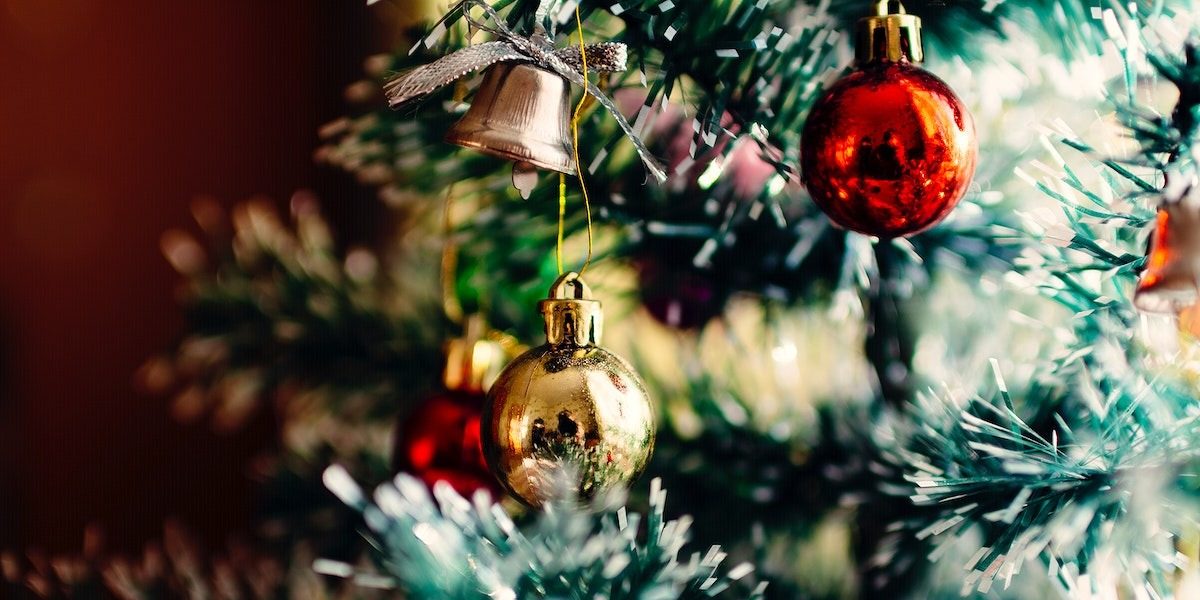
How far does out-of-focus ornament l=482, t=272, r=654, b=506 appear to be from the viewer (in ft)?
1.24

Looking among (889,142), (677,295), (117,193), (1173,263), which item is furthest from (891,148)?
(117,193)

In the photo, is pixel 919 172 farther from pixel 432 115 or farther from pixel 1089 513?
pixel 432 115

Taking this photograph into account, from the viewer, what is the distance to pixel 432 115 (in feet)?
1.69

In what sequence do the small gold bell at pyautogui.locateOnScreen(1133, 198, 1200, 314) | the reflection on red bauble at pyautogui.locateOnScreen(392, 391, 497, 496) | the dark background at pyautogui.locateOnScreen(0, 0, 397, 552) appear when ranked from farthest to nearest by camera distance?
A: the dark background at pyautogui.locateOnScreen(0, 0, 397, 552) → the reflection on red bauble at pyautogui.locateOnScreen(392, 391, 497, 496) → the small gold bell at pyautogui.locateOnScreen(1133, 198, 1200, 314)

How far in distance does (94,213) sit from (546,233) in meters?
0.84

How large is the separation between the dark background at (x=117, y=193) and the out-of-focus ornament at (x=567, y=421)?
33.2 inches

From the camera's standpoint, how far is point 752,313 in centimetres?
67

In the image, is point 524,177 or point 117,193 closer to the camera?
point 524,177

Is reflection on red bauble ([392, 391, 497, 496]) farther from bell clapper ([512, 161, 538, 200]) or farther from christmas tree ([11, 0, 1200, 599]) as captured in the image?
bell clapper ([512, 161, 538, 200])

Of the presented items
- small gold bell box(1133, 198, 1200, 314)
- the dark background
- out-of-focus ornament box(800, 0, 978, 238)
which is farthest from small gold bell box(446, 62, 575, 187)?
the dark background

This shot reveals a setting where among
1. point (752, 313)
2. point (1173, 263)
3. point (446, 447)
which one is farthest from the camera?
point (752, 313)

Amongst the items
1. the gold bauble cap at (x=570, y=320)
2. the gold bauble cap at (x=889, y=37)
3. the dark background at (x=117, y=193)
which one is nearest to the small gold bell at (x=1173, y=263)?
the gold bauble cap at (x=889, y=37)

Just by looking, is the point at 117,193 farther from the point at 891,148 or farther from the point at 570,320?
the point at 891,148

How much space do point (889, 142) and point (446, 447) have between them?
0.29m
